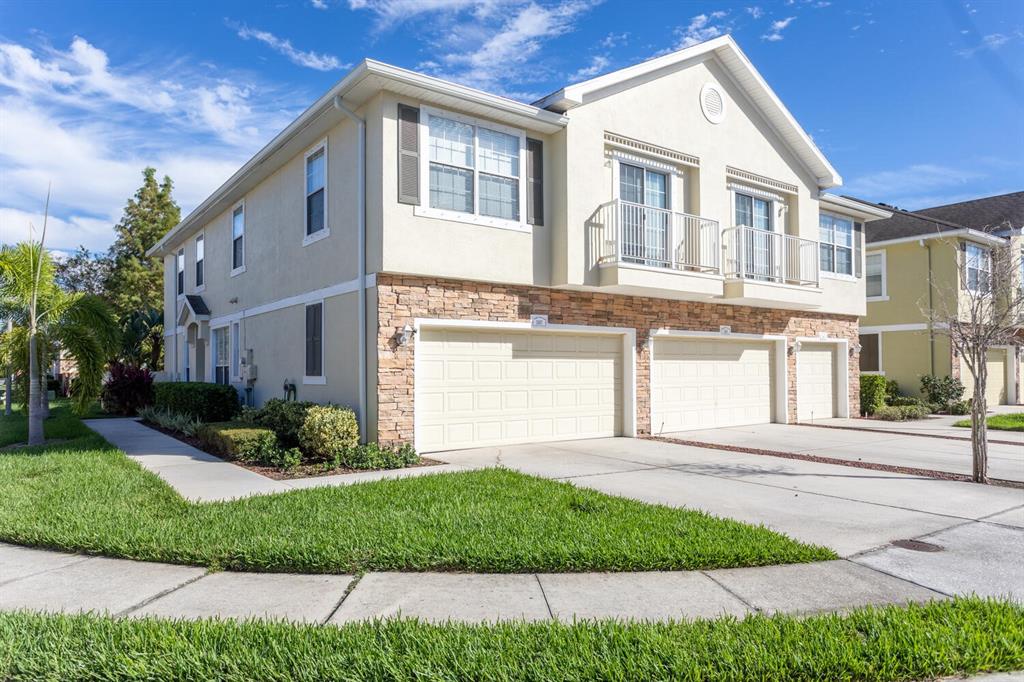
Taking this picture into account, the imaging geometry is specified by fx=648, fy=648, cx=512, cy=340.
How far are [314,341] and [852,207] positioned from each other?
48.4 ft

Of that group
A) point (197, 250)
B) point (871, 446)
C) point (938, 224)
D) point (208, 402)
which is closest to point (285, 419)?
point (208, 402)

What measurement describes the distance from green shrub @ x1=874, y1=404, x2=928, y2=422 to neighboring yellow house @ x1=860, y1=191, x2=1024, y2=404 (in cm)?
Answer: 355

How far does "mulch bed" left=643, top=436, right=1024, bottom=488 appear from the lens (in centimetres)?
902

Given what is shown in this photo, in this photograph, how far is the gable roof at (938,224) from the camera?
849 inches

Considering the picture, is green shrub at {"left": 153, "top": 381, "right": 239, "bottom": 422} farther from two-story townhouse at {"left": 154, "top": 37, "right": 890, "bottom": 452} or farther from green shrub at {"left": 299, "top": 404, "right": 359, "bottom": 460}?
green shrub at {"left": 299, "top": 404, "right": 359, "bottom": 460}

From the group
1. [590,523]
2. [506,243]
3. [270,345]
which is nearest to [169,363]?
[270,345]

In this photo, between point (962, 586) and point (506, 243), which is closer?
point (962, 586)

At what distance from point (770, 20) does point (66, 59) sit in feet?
44.6

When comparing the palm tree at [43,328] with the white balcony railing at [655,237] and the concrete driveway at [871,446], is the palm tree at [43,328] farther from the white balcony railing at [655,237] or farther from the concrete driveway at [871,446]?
the concrete driveway at [871,446]

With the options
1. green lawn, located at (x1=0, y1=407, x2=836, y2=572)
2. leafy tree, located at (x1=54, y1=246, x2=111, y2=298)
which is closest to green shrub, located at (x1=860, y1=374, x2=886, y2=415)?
green lawn, located at (x1=0, y1=407, x2=836, y2=572)

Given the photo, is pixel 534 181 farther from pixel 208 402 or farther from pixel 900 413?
pixel 900 413

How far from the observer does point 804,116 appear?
626 inches

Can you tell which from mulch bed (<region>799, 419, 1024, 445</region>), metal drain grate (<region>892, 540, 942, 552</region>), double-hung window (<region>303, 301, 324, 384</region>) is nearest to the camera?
metal drain grate (<region>892, 540, 942, 552</region>)

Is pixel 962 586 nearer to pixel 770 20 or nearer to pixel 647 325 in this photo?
pixel 647 325
